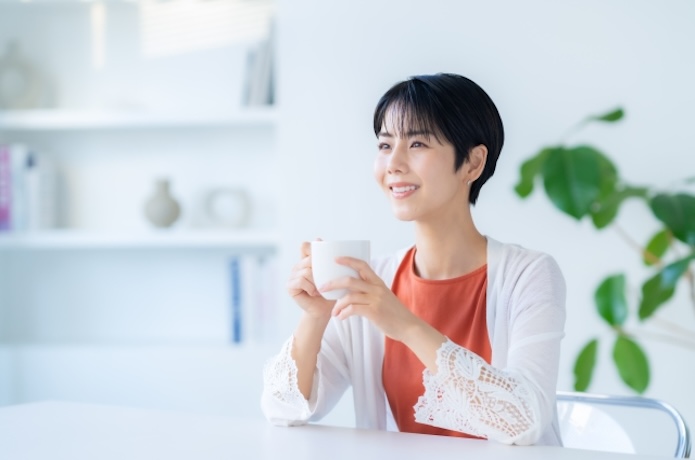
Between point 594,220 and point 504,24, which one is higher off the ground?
point 504,24

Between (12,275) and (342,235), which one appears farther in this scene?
(12,275)

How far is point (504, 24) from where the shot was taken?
3.11 metres

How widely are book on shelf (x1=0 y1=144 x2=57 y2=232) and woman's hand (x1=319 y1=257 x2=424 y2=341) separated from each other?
2335 mm

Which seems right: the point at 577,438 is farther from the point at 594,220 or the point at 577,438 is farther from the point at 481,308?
the point at 594,220

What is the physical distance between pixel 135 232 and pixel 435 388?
2.15 meters

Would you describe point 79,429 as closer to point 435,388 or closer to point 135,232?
point 435,388

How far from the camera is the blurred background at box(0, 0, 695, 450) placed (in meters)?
3.04

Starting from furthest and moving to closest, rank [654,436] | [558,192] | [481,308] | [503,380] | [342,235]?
[342,235], [654,436], [558,192], [481,308], [503,380]

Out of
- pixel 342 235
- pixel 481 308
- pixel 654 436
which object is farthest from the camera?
pixel 342 235

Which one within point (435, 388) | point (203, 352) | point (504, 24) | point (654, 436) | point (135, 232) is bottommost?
point (654, 436)

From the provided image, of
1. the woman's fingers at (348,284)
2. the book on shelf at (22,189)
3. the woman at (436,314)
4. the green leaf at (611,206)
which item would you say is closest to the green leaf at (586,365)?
the green leaf at (611,206)

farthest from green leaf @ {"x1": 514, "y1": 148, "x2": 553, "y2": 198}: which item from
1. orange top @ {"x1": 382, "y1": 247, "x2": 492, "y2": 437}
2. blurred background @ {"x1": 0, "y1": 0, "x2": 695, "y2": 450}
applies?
orange top @ {"x1": 382, "y1": 247, "x2": 492, "y2": 437}

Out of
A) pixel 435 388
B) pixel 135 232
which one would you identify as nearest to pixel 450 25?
pixel 135 232

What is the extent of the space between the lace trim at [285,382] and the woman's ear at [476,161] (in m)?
0.47
